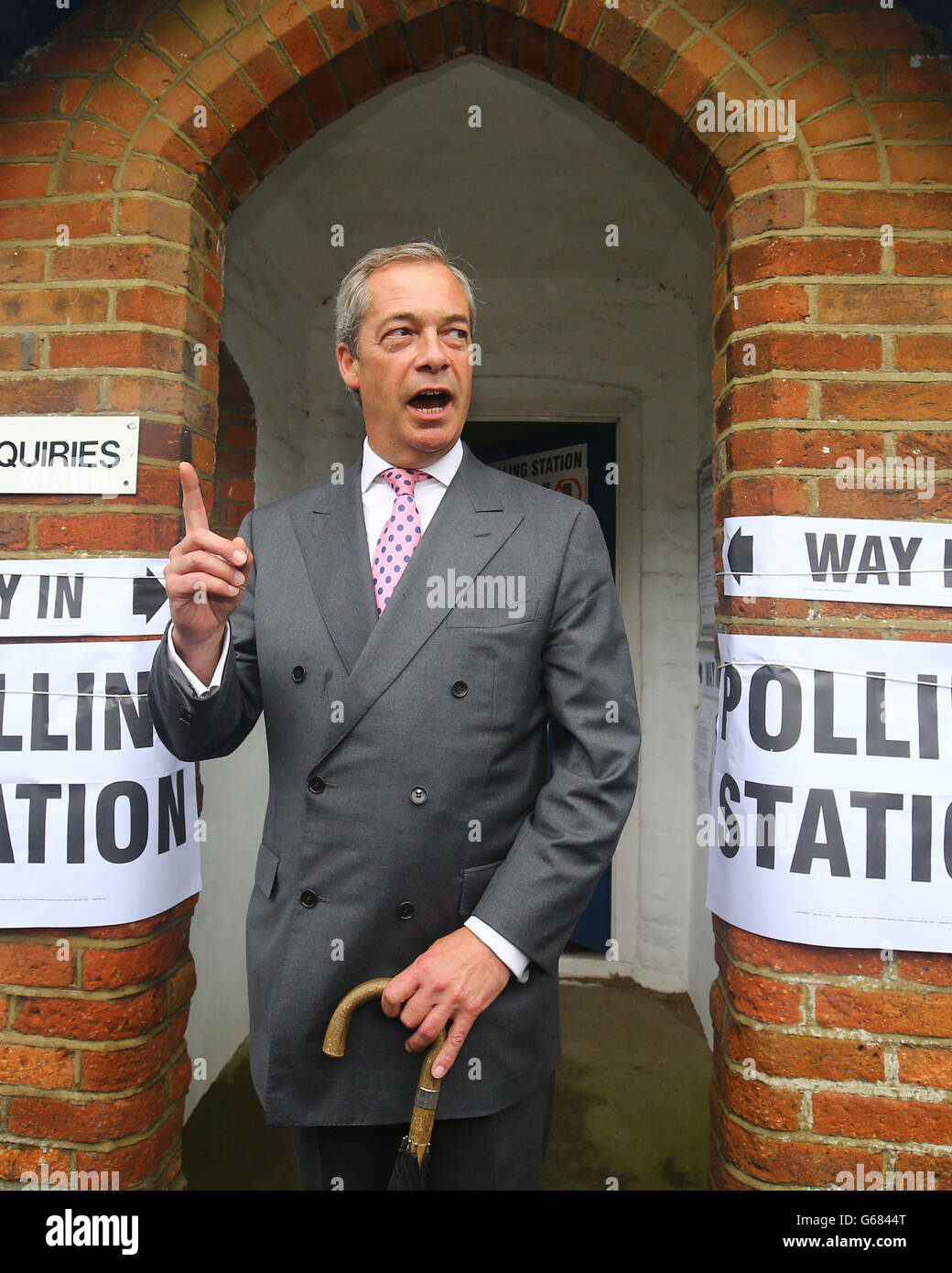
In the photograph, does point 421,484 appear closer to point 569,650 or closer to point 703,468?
point 569,650

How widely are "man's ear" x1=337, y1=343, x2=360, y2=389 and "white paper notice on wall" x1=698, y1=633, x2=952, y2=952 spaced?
42.5 inches

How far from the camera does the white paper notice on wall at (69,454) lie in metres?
1.76

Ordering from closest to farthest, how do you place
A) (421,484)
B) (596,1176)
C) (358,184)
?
(421,484) → (596,1176) → (358,184)

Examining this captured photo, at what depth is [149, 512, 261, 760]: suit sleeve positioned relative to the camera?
140 centimetres

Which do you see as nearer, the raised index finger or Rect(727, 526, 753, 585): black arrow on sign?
the raised index finger

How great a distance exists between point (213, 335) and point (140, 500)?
506 millimetres

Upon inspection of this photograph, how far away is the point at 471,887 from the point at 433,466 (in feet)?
2.80

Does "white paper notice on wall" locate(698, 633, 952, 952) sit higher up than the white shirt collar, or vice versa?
the white shirt collar

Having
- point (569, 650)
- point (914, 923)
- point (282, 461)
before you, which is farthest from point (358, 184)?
point (914, 923)

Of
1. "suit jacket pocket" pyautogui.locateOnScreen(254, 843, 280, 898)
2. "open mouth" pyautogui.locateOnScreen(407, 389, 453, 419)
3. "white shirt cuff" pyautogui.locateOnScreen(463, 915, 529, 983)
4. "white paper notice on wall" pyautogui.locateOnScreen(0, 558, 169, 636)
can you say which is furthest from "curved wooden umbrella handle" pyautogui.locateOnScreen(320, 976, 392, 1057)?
"open mouth" pyautogui.locateOnScreen(407, 389, 453, 419)

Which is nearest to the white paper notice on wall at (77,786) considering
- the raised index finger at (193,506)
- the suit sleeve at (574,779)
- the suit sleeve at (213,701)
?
the suit sleeve at (213,701)

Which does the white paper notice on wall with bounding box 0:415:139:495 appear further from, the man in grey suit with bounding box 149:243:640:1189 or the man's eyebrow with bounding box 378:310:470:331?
the man's eyebrow with bounding box 378:310:470:331

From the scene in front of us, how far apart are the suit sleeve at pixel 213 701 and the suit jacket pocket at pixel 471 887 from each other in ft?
1.79

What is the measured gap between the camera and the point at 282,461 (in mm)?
3559
